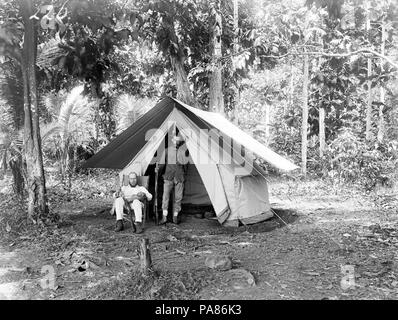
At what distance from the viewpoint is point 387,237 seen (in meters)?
6.19

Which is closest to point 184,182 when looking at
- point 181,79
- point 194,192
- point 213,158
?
point 194,192

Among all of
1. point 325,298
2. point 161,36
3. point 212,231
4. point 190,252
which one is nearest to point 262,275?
point 325,298

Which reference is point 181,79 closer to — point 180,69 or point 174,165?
point 180,69

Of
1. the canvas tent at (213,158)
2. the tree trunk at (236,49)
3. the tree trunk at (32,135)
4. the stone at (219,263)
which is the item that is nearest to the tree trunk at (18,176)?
the tree trunk at (32,135)

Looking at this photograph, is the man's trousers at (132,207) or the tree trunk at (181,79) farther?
the tree trunk at (181,79)

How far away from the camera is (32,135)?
22.2 ft

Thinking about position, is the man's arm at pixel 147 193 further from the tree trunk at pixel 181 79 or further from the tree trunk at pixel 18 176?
the tree trunk at pixel 181 79

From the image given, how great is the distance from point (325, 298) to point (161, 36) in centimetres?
674

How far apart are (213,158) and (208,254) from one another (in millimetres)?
2187

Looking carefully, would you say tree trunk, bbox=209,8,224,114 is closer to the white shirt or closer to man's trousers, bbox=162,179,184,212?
man's trousers, bbox=162,179,184,212

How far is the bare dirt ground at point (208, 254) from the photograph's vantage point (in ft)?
13.2

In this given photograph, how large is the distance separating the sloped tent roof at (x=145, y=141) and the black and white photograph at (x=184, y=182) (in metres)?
0.03

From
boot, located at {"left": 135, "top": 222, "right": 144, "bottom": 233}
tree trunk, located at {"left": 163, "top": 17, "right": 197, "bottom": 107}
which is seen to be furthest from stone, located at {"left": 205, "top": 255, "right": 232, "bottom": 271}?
tree trunk, located at {"left": 163, "top": 17, "right": 197, "bottom": 107}
